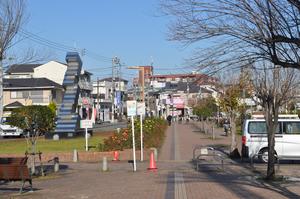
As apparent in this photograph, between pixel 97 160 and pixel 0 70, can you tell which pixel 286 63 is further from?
pixel 97 160

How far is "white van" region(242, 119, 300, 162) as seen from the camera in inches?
1005

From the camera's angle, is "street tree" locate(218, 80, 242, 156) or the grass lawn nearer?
the grass lawn

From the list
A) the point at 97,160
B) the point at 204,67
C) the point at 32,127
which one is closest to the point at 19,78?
the point at 97,160

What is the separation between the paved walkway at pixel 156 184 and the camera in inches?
567

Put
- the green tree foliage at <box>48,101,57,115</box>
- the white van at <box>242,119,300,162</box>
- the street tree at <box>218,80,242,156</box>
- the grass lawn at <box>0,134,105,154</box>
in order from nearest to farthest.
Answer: the green tree foliage at <box>48,101,57,115</box> → the white van at <box>242,119,300,162</box> → the grass lawn at <box>0,134,105,154</box> → the street tree at <box>218,80,242,156</box>

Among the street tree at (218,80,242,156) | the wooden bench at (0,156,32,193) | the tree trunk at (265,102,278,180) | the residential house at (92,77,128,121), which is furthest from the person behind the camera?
the residential house at (92,77,128,121)

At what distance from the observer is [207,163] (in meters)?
26.1

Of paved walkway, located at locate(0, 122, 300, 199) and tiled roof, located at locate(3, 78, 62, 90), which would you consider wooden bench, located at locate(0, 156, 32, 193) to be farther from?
tiled roof, located at locate(3, 78, 62, 90)

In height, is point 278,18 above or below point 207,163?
above

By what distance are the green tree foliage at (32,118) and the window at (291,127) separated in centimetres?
1035

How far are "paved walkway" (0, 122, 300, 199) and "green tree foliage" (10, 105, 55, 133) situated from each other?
1.92m

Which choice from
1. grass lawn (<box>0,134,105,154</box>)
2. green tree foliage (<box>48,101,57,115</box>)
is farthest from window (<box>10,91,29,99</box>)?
grass lawn (<box>0,134,105,154</box>)

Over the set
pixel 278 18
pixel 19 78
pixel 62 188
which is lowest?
pixel 62 188

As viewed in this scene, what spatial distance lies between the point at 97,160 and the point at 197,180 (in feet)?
34.1
